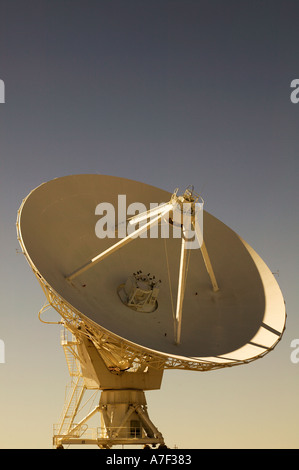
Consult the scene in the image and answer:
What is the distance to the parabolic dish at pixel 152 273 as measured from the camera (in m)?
31.5

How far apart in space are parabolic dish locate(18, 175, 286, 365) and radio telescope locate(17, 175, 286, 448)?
0.19ft

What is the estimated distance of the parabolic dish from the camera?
1242 inches

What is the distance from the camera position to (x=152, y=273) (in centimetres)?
3691

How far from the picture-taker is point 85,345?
1415 inches

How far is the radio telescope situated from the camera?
31.4 meters

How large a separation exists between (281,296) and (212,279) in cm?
357

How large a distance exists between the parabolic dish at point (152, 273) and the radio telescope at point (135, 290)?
0.06 m

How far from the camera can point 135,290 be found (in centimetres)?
3441

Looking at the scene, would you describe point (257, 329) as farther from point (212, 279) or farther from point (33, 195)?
point (33, 195)

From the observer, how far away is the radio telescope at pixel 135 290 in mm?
31359

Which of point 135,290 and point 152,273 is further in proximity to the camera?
point 152,273

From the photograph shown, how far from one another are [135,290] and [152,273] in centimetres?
274
